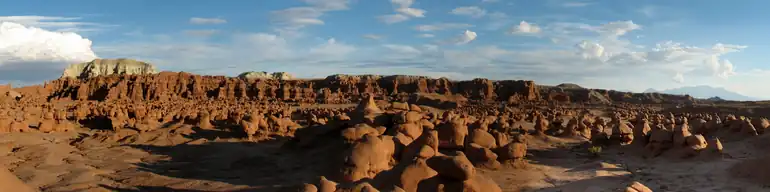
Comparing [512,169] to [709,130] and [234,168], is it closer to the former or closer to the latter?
[234,168]

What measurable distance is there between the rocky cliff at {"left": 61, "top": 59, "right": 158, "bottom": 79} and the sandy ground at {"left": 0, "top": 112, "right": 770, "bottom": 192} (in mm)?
95259

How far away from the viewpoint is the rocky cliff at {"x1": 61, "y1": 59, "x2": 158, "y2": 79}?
341 feet

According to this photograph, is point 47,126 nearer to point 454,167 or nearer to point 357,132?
point 357,132

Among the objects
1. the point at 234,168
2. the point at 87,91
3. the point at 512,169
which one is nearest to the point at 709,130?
the point at 512,169

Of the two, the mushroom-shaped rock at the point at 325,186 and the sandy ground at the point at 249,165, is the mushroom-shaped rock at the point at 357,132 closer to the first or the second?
the sandy ground at the point at 249,165

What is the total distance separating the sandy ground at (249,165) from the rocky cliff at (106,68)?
95.3m

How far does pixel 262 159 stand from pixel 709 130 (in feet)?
53.7

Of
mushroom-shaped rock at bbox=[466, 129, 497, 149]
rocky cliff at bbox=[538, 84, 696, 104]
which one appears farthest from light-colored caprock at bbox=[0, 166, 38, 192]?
rocky cliff at bbox=[538, 84, 696, 104]

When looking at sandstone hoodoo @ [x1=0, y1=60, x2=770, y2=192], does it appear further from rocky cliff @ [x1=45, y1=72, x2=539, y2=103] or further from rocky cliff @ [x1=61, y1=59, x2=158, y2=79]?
rocky cliff @ [x1=61, y1=59, x2=158, y2=79]

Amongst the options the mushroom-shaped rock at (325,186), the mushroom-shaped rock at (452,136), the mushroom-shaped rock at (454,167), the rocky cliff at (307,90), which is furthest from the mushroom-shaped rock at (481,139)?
the rocky cliff at (307,90)

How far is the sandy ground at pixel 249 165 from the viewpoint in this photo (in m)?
10.7

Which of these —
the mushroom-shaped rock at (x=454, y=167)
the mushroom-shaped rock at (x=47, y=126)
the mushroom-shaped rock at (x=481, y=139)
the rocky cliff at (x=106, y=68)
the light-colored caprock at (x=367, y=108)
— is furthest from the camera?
the rocky cliff at (x=106, y=68)

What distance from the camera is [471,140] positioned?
13180mm

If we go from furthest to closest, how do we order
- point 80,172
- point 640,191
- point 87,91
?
point 87,91 < point 80,172 < point 640,191
